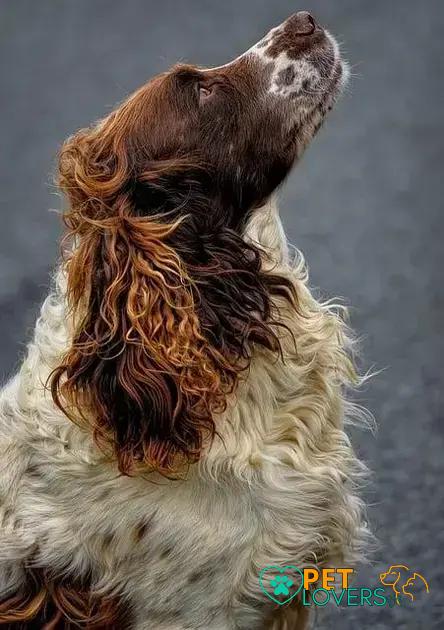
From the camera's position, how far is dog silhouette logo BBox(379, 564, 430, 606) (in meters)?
4.78

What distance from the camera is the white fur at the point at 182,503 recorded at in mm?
3516

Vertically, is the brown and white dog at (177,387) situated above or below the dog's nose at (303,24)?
below

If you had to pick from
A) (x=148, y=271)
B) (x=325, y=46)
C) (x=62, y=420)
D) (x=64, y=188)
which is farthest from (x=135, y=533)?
(x=325, y=46)

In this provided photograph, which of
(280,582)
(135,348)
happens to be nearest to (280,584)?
(280,582)

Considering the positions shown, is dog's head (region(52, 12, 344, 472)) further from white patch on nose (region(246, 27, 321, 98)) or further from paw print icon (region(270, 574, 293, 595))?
paw print icon (region(270, 574, 293, 595))

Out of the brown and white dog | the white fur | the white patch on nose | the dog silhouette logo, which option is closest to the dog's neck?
the brown and white dog

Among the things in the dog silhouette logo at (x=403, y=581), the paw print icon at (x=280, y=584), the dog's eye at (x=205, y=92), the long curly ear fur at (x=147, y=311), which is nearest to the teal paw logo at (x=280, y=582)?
the paw print icon at (x=280, y=584)

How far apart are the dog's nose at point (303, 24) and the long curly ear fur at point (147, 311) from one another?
1.89 feet

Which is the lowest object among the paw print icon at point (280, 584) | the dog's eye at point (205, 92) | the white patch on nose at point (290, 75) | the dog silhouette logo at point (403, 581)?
the paw print icon at point (280, 584)

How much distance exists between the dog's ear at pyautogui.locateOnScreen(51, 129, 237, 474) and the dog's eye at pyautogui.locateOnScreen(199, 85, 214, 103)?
0.35m

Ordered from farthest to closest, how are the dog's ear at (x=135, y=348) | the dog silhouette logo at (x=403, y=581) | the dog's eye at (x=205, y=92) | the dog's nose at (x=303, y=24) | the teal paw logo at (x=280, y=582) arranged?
the dog silhouette logo at (x=403, y=581) < the dog's nose at (x=303, y=24) < the dog's eye at (x=205, y=92) < the teal paw logo at (x=280, y=582) < the dog's ear at (x=135, y=348)

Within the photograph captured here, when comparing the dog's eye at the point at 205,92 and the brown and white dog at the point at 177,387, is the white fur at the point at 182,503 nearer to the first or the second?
the brown and white dog at the point at 177,387

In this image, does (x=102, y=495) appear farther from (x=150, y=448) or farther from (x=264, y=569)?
(x=264, y=569)

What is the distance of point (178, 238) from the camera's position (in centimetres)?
359
